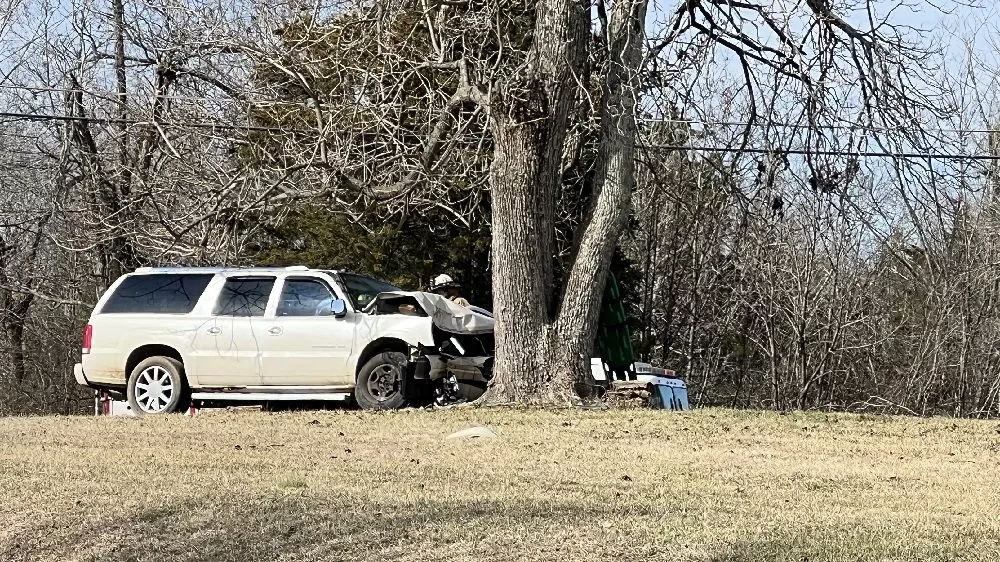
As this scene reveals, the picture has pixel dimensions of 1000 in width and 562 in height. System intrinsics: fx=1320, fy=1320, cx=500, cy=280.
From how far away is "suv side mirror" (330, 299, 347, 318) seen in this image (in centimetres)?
1617

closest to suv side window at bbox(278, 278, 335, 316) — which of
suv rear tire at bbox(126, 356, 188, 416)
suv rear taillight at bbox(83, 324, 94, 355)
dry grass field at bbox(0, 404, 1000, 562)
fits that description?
suv rear tire at bbox(126, 356, 188, 416)

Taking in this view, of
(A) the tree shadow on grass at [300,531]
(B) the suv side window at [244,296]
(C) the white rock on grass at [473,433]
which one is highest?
(B) the suv side window at [244,296]

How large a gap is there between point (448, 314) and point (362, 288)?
128 centimetres

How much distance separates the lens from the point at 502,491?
30.0ft

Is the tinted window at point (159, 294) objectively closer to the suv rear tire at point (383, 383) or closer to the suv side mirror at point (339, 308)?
the suv side mirror at point (339, 308)

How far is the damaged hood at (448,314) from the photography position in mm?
15977

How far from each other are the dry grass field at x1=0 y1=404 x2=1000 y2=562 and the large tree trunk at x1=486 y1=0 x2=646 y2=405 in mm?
1914

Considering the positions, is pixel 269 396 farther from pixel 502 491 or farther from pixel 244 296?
pixel 502 491

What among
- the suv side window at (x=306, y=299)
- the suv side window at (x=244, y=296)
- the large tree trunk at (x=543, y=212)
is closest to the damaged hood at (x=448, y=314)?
the suv side window at (x=306, y=299)

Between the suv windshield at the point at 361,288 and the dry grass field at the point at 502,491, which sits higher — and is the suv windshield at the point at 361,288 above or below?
above

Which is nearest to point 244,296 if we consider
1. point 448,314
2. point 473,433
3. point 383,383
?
point 383,383

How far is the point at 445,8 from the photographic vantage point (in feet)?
61.0

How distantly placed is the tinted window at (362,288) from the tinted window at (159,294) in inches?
69.7

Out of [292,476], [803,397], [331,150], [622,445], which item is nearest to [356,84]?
[331,150]
